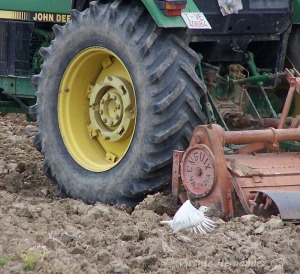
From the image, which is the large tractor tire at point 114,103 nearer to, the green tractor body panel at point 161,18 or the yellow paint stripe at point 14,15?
the green tractor body panel at point 161,18

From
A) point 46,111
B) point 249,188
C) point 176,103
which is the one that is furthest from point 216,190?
point 46,111

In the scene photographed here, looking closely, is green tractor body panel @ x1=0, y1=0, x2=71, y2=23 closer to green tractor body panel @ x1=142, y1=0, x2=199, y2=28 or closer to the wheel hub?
the wheel hub

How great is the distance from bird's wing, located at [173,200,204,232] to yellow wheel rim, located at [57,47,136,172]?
114 centimetres

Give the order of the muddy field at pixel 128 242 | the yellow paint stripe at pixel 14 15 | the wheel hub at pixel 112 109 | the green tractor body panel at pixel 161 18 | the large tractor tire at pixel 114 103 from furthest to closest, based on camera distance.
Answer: the yellow paint stripe at pixel 14 15, the wheel hub at pixel 112 109, the large tractor tire at pixel 114 103, the green tractor body panel at pixel 161 18, the muddy field at pixel 128 242

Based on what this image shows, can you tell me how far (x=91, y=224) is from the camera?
7418 millimetres

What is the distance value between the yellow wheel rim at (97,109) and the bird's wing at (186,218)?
3.73ft

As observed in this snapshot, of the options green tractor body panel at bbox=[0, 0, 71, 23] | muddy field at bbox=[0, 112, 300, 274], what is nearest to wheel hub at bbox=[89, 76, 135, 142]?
muddy field at bbox=[0, 112, 300, 274]

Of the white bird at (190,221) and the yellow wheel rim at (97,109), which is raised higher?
the yellow wheel rim at (97,109)

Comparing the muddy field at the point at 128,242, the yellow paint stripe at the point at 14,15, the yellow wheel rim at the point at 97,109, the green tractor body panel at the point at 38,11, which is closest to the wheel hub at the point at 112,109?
the yellow wheel rim at the point at 97,109

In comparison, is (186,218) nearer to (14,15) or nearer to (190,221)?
(190,221)

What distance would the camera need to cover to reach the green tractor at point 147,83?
7.97 metres

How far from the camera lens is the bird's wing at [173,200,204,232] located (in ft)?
23.5

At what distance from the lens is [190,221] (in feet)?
23.6

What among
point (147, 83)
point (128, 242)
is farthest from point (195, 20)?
point (128, 242)
